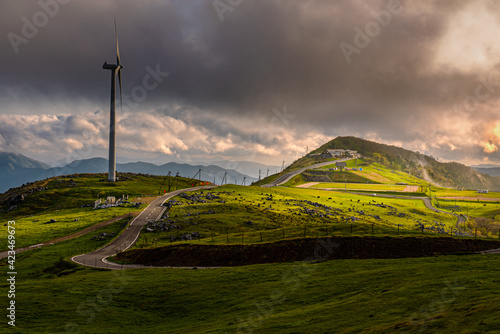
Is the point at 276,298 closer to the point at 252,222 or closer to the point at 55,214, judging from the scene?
the point at 252,222

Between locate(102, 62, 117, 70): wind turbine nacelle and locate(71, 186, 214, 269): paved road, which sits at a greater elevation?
locate(102, 62, 117, 70): wind turbine nacelle

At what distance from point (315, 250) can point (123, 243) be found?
207 ft

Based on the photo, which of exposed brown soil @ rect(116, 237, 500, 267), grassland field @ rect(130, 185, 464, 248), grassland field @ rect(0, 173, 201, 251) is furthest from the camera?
grassland field @ rect(0, 173, 201, 251)

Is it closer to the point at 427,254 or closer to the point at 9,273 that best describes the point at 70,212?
the point at 9,273

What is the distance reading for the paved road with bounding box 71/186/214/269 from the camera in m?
81.5

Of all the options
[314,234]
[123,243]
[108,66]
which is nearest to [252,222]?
[123,243]

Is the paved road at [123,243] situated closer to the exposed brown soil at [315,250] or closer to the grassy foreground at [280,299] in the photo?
the exposed brown soil at [315,250]

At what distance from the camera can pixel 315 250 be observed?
73.2 metres

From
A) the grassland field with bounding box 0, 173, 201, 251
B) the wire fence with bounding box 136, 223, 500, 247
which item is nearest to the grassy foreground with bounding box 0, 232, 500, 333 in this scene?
the wire fence with bounding box 136, 223, 500, 247

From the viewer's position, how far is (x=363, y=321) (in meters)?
31.4

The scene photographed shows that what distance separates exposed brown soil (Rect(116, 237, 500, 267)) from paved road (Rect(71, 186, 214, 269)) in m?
8.10

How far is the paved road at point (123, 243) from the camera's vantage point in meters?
81.5

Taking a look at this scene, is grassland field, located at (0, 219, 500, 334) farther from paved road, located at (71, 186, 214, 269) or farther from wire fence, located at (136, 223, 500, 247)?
wire fence, located at (136, 223, 500, 247)

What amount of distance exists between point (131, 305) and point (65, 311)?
8766 mm
